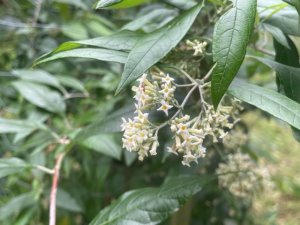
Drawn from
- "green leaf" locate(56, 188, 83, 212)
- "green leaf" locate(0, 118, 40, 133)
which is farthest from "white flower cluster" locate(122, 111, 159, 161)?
"green leaf" locate(56, 188, 83, 212)

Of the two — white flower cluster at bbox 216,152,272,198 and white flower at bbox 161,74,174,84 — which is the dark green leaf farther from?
white flower at bbox 161,74,174,84

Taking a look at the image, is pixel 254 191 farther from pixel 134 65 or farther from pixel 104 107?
pixel 134 65

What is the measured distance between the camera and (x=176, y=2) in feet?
2.85

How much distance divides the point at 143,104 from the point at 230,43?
172mm

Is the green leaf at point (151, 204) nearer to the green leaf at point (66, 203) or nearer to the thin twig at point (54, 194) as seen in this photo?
the thin twig at point (54, 194)

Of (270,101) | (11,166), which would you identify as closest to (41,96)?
(11,166)

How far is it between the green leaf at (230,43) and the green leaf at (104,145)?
0.51 meters

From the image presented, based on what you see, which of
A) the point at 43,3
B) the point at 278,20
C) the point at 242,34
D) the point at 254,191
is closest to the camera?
the point at 242,34

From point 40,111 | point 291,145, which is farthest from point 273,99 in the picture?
point 291,145

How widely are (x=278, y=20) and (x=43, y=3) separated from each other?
0.96 m

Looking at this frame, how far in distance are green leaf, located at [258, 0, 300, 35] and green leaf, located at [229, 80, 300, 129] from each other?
6.8 inches

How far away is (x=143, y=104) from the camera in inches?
26.7

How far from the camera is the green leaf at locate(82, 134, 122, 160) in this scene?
104cm

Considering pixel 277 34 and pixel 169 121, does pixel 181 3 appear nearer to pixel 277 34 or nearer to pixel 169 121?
pixel 277 34
